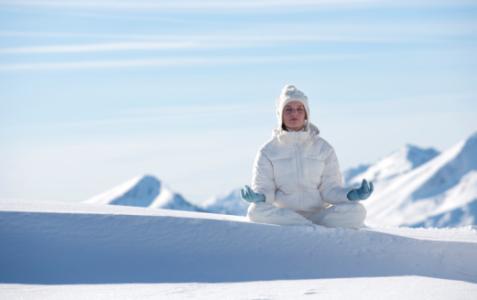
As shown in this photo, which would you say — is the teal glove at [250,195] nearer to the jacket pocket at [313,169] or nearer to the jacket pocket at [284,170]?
the jacket pocket at [284,170]

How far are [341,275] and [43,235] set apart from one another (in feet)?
9.79

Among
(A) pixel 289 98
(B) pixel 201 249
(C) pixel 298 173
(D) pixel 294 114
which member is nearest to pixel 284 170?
(C) pixel 298 173

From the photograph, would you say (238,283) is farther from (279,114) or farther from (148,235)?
(279,114)

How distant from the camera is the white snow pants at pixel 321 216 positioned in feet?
26.7

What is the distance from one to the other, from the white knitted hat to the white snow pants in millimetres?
951

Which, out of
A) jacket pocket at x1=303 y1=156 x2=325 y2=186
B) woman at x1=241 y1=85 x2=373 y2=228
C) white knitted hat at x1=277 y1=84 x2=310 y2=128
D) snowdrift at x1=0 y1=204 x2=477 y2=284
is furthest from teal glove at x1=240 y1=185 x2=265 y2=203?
white knitted hat at x1=277 y1=84 x2=310 y2=128

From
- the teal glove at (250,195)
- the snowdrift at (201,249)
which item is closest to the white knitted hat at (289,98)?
the teal glove at (250,195)

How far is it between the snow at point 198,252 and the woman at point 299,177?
0.71 feet

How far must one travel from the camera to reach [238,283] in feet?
23.5

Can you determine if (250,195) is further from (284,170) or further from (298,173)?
(298,173)

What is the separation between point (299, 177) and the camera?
8297 millimetres

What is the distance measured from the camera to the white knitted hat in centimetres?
834

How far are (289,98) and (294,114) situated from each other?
178 millimetres

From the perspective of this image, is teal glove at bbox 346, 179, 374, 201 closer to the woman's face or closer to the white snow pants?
the white snow pants
